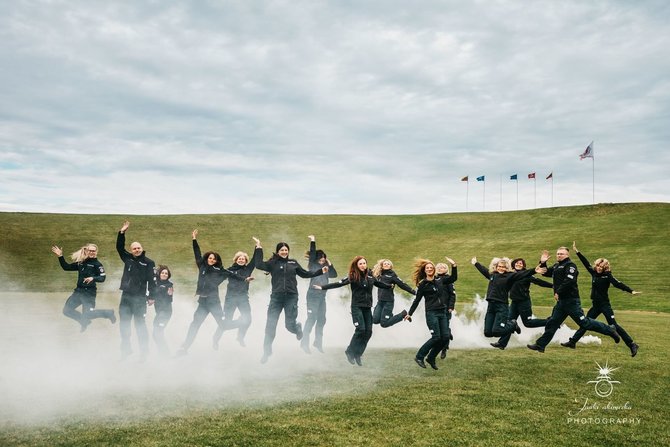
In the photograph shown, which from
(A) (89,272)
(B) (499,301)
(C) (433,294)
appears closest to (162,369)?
(A) (89,272)

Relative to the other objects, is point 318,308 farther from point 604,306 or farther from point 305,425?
point 604,306

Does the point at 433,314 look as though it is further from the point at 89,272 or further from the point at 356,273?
the point at 89,272

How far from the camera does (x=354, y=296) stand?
11.8 meters

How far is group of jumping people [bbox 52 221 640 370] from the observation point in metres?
11.6

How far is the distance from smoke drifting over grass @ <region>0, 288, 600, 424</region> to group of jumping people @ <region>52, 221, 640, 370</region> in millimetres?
657

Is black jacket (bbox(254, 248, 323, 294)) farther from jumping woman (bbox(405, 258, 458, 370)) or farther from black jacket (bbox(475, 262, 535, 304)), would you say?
black jacket (bbox(475, 262, 535, 304))

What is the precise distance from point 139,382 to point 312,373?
3455mm

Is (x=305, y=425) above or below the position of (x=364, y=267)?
below

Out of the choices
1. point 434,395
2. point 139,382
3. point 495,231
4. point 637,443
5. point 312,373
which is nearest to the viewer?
point 637,443

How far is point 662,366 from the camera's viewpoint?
12070mm

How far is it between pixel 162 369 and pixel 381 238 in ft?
170

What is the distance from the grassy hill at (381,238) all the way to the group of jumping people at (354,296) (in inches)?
910

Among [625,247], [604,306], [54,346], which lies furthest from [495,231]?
[54,346]

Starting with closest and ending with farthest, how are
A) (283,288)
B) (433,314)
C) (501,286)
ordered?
(433,314), (283,288), (501,286)
